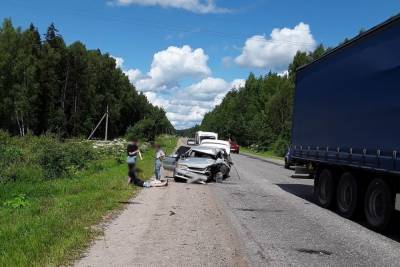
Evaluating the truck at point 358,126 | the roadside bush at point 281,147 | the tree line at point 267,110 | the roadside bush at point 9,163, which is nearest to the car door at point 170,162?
the roadside bush at point 9,163

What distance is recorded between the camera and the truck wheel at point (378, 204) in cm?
1077

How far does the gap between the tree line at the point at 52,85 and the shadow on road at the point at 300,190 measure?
38.4m

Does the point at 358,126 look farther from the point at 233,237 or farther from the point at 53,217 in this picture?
the point at 53,217

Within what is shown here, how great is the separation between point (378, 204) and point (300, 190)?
8.74 meters

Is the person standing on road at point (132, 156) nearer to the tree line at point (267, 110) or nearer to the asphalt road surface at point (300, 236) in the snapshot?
the asphalt road surface at point (300, 236)

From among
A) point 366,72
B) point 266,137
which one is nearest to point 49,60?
point 266,137

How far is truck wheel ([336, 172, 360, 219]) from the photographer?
1259 centimetres

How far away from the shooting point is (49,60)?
76938mm

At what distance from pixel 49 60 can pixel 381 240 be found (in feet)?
237

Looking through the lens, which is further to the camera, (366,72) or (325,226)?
(366,72)

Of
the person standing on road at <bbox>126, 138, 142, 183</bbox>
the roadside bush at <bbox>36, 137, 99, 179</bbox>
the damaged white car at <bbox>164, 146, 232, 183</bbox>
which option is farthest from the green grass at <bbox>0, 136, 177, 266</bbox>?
the damaged white car at <bbox>164, 146, 232, 183</bbox>

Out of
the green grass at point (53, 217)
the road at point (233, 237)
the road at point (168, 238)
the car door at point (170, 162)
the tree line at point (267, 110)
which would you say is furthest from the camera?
the tree line at point (267, 110)

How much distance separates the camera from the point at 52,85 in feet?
255

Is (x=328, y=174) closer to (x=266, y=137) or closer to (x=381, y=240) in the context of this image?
(x=381, y=240)
